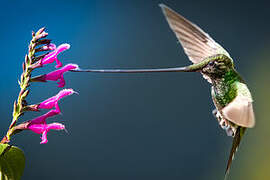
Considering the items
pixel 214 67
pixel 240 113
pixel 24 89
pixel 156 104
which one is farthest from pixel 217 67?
pixel 156 104

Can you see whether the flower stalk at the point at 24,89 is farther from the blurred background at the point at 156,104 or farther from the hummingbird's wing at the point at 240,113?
the blurred background at the point at 156,104

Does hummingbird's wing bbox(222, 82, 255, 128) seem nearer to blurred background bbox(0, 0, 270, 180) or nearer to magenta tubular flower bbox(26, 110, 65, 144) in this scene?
magenta tubular flower bbox(26, 110, 65, 144)

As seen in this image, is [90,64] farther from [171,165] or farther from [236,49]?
[236,49]

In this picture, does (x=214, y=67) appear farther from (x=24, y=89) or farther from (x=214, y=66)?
(x=24, y=89)

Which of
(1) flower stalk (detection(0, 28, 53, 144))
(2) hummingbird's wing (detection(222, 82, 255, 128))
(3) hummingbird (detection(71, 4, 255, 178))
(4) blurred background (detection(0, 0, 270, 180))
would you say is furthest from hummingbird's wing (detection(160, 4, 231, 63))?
(4) blurred background (detection(0, 0, 270, 180))

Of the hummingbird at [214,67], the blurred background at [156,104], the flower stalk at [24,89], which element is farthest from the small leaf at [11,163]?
the blurred background at [156,104]
